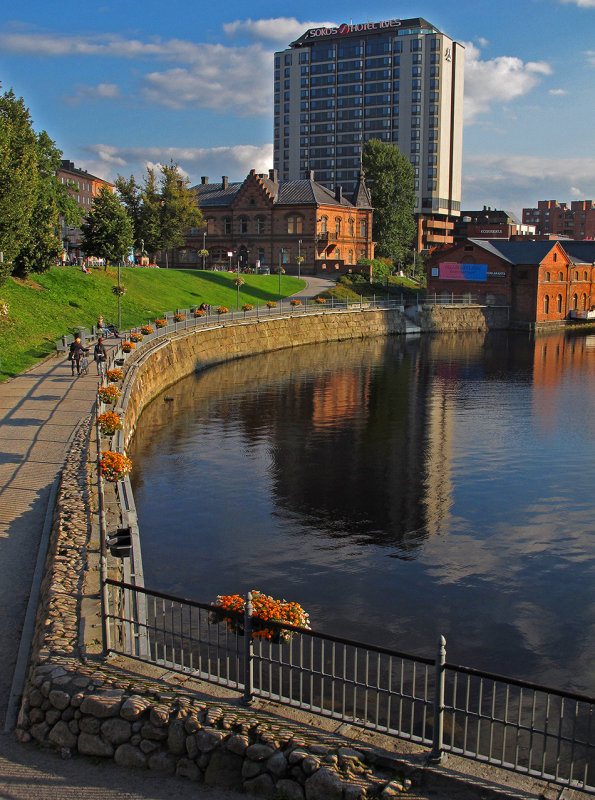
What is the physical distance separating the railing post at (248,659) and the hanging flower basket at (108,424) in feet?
48.1

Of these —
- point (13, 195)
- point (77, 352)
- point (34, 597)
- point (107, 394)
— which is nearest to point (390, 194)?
point (13, 195)

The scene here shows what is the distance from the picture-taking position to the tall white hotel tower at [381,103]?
16262 centimetres

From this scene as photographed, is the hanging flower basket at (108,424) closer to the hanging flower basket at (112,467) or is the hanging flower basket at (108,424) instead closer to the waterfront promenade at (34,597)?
the waterfront promenade at (34,597)

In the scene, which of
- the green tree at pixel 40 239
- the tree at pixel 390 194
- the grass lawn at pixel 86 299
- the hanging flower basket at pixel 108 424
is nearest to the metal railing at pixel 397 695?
the hanging flower basket at pixel 108 424

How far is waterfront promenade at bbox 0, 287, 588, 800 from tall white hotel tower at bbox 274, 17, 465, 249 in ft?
448

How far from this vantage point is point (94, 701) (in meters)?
10.7

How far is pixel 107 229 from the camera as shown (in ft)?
205

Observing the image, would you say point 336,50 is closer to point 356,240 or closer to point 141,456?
point 356,240

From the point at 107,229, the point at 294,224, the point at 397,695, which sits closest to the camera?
the point at 397,695

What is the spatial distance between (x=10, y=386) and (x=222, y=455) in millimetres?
10554

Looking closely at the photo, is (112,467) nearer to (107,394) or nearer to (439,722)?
(107,394)

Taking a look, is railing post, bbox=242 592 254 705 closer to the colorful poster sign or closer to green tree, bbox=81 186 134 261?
green tree, bbox=81 186 134 261

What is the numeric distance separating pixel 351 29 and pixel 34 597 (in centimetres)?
17474

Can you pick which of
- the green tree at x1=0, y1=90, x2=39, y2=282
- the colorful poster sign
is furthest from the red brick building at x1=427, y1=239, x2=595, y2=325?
the green tree at x1=0, y1=90, x2=39, y2=282
